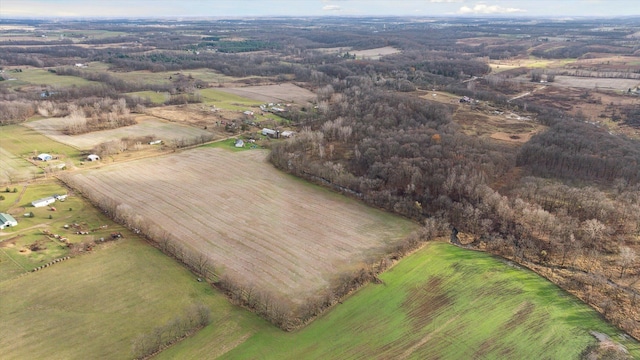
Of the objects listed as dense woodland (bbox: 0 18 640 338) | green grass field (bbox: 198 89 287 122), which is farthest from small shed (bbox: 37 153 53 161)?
green grass field (bbox: 198 89 287 122)

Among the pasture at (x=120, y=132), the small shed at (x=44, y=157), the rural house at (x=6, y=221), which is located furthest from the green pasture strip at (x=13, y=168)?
the rural house at (x=6, y=221)

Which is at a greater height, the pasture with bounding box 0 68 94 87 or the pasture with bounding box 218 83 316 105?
the pasture with bounding box 0 68 94 87

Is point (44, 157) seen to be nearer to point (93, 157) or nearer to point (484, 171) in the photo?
point (93, 157)

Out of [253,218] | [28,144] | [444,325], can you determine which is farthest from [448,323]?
[28,144]

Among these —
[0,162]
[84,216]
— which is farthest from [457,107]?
[0,162]

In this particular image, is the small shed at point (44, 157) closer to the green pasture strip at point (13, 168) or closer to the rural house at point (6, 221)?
the green pasture strip at point (13, 168)

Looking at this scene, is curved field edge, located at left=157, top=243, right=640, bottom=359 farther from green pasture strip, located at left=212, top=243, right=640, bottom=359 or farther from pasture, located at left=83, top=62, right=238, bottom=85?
pasture, located at left=83, top=62, right=238, bottom=85

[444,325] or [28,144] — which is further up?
[28,144]
